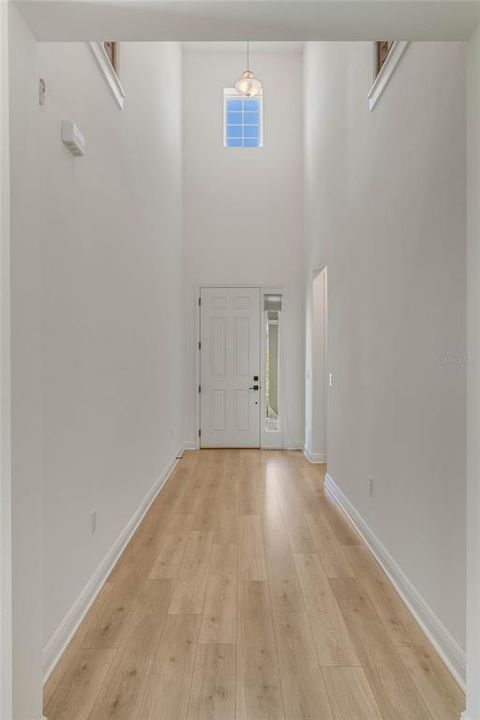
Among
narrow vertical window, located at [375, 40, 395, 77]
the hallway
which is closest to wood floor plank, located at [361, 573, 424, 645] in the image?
the hallway

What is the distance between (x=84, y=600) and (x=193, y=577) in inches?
24.7

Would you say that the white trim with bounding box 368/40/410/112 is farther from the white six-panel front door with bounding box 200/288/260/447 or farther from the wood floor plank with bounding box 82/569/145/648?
the white six-panel front door with bounding box 200/288/260/447

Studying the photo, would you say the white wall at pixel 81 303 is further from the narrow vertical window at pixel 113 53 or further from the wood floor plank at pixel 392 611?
the wood floor plank at pixel 392 611

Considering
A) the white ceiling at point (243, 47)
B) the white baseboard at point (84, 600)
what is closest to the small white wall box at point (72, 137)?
the white baseboard at point (84, 600)

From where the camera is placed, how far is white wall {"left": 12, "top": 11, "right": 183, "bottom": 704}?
4.78ft

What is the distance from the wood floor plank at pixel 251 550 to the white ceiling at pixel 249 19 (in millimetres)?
2550

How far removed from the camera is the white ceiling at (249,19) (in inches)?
53.3

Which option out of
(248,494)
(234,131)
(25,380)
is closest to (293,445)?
(248,494)

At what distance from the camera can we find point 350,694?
1714 mm

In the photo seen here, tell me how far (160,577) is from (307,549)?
97cm

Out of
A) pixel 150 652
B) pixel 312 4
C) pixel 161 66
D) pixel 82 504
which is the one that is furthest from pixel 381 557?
pixel 161 66

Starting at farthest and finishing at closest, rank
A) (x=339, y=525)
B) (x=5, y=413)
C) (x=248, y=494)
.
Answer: (x=248, y=494)
(x=339, y=525)
(x=5, y=413)

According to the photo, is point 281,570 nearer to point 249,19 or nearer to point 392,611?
point 392,611

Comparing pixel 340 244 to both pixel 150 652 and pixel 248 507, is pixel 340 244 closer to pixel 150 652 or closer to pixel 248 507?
pixel 248 507
